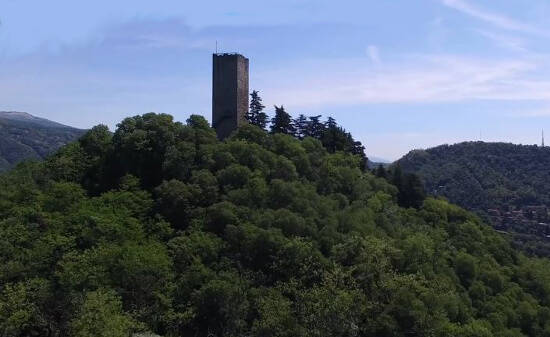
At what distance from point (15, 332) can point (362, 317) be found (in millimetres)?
18706

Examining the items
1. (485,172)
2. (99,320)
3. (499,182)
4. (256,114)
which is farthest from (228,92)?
(485,172)

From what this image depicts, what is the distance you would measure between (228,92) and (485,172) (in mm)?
95367

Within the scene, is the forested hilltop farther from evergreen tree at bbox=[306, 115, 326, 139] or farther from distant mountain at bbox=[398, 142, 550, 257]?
distant mountain at bbox=[398, 142, 550, 257]

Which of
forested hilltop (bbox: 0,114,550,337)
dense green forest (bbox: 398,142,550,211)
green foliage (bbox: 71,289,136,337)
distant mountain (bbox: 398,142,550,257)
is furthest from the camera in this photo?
dense green forest (bbox: 398,142,550,211)

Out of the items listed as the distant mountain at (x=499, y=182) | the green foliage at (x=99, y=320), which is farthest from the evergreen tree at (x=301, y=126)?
the distant mountain at (x=499, y=182)

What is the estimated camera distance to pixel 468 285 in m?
45.4

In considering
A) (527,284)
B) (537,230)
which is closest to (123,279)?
(527,284)

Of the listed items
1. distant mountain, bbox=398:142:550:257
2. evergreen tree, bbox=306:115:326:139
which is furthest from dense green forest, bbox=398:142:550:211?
evergreen tree, bbox=306:115:326:139

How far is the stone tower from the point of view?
2062 inches

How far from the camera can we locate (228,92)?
52.5 meters

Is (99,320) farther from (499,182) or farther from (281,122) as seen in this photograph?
(499,182)

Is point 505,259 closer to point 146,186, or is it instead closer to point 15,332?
point 146,186

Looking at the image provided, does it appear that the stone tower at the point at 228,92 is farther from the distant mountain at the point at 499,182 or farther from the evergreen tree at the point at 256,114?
the distant mountain at the point at 499,182

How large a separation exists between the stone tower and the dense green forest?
7541cm
